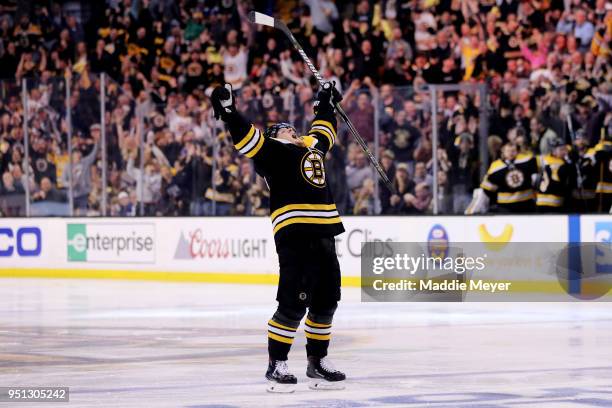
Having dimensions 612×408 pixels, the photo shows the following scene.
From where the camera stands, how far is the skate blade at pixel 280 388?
20.8 ft

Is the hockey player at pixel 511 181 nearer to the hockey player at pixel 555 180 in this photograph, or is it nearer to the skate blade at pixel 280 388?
the hockey player at pixel 555 180

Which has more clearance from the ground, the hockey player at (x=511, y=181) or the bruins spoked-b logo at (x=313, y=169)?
the bruins spoked-b logo at (x=313, y=169)

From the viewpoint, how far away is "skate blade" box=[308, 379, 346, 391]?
6410mm

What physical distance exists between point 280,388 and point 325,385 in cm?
24

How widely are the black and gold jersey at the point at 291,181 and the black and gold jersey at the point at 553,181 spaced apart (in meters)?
6.45

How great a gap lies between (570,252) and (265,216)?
12.2 ft

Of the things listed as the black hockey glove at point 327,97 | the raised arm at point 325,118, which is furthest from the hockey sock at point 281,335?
the black hockey glove at point 327,97

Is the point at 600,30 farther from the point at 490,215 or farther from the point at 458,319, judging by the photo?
the point at 458,319

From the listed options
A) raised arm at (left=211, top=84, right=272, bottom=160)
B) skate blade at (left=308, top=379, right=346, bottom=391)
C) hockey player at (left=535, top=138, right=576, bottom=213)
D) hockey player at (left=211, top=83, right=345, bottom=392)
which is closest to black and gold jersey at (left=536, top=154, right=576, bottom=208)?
hockey player at (left=535, top=138, right=576, bottom=213)

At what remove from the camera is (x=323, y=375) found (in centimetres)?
667

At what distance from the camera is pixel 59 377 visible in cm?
690

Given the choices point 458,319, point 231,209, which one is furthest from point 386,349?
point 231,209

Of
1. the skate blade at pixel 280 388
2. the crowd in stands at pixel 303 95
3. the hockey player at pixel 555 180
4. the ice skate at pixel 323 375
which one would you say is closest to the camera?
the skate blade at pixel 280 388

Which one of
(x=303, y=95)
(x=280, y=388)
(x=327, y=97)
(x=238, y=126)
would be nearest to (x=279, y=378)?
(x=280, y=388)
